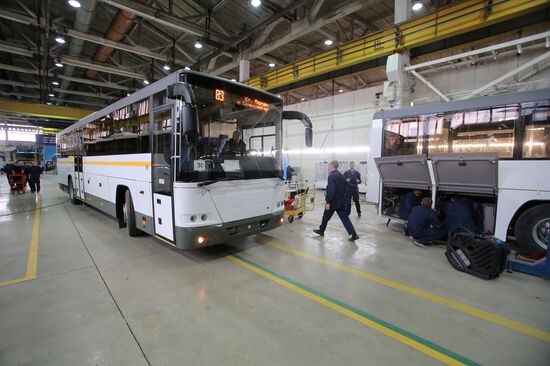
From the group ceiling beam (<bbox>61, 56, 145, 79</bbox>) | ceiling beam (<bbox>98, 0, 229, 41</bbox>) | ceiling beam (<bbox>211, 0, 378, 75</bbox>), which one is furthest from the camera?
ceiling beam (<bbox>61, 56, 145, 79</bbox>)

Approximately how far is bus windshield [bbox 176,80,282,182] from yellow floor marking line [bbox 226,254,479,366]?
1841 millimetres

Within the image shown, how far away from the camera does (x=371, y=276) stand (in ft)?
13.6

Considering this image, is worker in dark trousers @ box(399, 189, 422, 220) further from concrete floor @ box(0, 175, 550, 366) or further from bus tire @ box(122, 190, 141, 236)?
bus tire @ box(122, 190, 141, 236)

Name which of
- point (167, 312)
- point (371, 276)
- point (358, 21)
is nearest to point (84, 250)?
point (167, 312)

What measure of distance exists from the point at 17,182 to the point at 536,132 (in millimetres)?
20711

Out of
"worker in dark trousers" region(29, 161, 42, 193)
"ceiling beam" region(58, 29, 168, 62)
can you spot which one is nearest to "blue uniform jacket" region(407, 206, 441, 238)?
"ceiling beam" region(58, 29, 168, 62)

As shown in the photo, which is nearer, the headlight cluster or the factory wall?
the headlight cluster

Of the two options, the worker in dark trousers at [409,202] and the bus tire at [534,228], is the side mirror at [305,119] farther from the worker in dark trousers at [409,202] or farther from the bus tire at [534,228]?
the bus tire at [534,228]

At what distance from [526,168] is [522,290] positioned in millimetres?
2592

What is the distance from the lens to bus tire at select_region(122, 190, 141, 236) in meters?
5.62

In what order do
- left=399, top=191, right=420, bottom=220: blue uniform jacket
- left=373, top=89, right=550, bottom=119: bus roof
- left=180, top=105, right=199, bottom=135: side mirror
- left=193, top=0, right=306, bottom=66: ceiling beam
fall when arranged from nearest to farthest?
left=180, top=105, right=199, bottom=135: side mirror < left=373, top=89, right=550, bottom=119: bus roof < left=399, top=191, right=420, bottom=220: blue uniform jacket < left=193, top=0, right=306, bottom=66: ceiling beam

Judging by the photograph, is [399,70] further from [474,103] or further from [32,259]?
[32,259]

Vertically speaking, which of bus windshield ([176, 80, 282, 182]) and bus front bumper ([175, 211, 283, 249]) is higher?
bus windshield ([176, 80, 282, 182])

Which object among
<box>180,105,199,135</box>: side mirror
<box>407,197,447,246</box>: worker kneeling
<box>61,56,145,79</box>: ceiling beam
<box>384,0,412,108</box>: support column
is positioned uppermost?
<box>61,56,145,79</box>: ceiling beam
